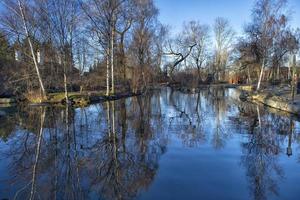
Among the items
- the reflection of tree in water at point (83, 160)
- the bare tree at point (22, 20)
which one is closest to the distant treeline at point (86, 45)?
the bare tree at point (22, 20)

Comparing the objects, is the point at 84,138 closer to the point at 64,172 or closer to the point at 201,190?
the point at 64,172

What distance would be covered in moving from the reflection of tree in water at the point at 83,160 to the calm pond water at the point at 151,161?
19mm

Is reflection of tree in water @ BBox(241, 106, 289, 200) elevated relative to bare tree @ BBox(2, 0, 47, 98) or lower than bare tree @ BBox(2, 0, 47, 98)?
lower

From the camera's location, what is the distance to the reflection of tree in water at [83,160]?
5.99 m

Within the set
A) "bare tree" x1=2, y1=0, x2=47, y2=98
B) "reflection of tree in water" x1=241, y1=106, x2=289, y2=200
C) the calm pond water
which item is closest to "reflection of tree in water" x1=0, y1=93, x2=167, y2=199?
the calm pond water

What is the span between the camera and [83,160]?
26.2ft

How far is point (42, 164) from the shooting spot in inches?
303

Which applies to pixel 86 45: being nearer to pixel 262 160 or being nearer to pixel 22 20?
pixel 22 20

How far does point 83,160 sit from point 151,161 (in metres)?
1.76

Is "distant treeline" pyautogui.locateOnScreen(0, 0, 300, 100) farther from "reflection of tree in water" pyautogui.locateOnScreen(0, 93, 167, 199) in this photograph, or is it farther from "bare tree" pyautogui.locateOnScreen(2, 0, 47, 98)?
"reflection of tree in water" pyautogui.locateOnScreen(0, 93, 167, 199)

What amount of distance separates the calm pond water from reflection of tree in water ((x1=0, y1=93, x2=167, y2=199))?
19mm

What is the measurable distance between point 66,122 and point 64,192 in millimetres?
9453

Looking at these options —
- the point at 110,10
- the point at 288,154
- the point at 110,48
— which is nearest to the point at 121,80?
the point at 110,48

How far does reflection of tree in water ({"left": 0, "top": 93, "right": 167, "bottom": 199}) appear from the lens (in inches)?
236
